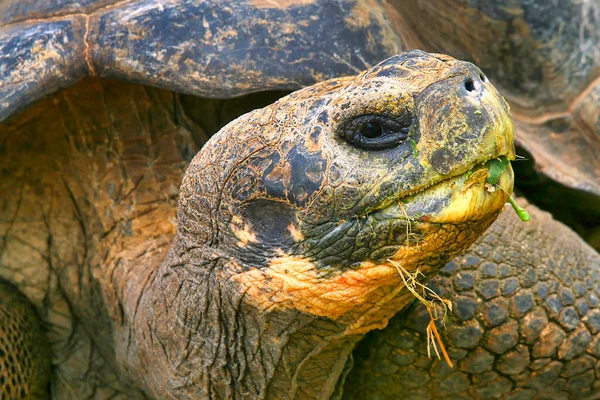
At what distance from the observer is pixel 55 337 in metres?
3.57

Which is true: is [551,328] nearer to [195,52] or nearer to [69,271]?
[195,52]

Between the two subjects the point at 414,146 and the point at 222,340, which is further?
the point at 222,340

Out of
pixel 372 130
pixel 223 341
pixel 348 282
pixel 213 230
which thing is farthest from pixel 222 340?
pixel 372 130

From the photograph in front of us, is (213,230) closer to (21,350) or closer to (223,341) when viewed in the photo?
(223,341)

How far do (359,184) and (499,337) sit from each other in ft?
3.96

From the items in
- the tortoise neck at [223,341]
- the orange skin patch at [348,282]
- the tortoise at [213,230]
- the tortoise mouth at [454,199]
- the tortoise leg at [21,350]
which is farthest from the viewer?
the tortoise leg at [21,350]

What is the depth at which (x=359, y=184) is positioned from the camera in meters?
2.16

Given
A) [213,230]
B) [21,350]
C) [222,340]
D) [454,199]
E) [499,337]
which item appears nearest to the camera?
[454,199]

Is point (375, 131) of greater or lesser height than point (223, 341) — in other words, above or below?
above

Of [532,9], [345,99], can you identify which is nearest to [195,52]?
[345,99]

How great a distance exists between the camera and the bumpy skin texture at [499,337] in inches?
121

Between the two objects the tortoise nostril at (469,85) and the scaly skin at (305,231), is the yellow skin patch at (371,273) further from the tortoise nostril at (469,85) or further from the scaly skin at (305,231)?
the tortoise nostril at (469,85)

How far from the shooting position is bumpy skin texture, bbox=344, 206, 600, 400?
3062mm

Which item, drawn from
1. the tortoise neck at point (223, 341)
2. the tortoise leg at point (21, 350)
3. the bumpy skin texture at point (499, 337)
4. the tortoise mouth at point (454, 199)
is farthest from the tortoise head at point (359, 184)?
the tortoise leg at point (21, 350)
